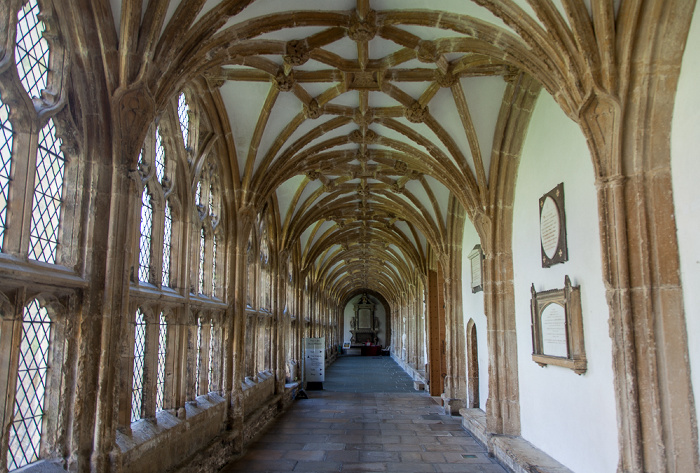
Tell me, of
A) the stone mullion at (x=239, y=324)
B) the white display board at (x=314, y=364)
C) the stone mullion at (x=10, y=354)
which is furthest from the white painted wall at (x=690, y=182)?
the white display board at (x=314, y=364)

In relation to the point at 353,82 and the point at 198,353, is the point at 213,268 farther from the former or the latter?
the point at 353,82

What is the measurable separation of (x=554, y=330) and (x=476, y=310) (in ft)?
16.7

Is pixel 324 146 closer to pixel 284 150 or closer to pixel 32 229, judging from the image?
pixel 284 150

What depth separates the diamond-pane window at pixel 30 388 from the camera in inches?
166

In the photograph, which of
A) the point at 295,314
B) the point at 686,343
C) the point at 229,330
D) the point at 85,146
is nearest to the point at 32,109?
the point at 85,146

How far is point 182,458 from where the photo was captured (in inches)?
275

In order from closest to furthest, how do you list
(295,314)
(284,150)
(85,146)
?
(85,146) → (284,150) → (295,314)

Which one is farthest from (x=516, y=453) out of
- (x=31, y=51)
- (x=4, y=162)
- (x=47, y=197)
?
(x=31, y=51)

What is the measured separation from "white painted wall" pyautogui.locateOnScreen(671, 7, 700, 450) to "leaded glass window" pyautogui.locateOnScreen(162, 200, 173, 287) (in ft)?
19.6

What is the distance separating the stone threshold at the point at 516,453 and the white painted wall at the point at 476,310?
4.06ft

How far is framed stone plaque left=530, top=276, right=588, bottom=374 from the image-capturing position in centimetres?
623

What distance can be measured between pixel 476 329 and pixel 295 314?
28.3 feet

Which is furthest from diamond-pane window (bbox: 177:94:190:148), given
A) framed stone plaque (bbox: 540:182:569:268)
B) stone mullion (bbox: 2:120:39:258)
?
framed stone plaque (bbox: 540:182:569:268)

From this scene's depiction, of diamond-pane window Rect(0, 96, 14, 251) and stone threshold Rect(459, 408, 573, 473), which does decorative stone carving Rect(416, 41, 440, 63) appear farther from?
stone threshold Rect(459, 408, 573, 473)
